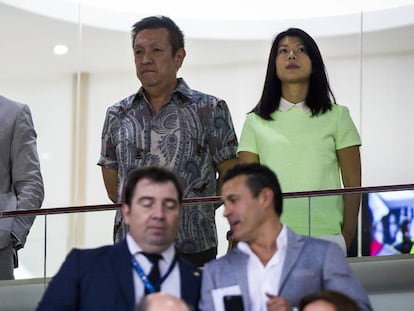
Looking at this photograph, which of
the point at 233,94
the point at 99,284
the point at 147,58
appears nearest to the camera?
the point at 99,284

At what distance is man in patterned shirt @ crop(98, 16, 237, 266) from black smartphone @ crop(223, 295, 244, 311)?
1.09 metres

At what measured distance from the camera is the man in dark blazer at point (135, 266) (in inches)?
181

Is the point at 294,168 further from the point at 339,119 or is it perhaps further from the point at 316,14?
the point at 316,14

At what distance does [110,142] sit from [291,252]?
1.54 m

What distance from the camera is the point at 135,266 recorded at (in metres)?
4.64

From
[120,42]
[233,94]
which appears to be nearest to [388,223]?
[233,94]

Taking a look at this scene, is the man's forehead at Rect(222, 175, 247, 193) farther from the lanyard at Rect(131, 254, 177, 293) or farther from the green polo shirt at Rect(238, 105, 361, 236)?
the green polo shirt at Rect(238, 105, 361, 236)

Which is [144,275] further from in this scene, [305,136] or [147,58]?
[147,58]

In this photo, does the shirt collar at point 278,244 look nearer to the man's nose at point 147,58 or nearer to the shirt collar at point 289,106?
the shirt collar at point 289,106

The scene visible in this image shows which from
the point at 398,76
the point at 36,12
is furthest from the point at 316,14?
the point at 36,12

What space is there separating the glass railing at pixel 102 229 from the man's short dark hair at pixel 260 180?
1049mm

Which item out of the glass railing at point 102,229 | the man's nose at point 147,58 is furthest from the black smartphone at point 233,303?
the man's nose at point 147,58

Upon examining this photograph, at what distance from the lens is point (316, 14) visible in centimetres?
1186

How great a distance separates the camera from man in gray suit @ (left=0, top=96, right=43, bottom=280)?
233 inches
